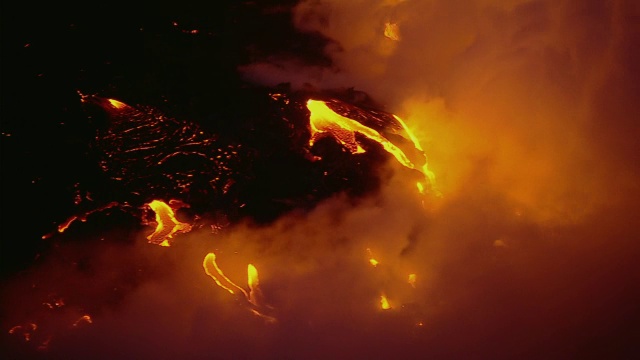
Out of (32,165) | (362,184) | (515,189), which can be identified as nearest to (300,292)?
(362,184)

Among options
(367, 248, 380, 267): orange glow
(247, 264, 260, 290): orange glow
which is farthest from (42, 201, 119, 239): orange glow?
(367, 248, 380, 267): orange glow

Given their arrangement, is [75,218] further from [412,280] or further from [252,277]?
[412,280]

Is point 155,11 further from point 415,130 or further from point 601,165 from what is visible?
point 601,165

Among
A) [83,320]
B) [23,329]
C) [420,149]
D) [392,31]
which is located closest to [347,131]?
[420,149]

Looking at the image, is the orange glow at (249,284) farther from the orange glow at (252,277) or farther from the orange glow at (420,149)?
the orange glow at (420,149)

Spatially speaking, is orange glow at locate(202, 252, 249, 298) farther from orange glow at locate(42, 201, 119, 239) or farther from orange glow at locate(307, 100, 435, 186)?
orange glow at locate(307, 100, 435, 186)

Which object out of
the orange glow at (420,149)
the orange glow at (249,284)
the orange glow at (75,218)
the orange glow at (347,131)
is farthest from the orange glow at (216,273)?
the orange glow at (420,149)
